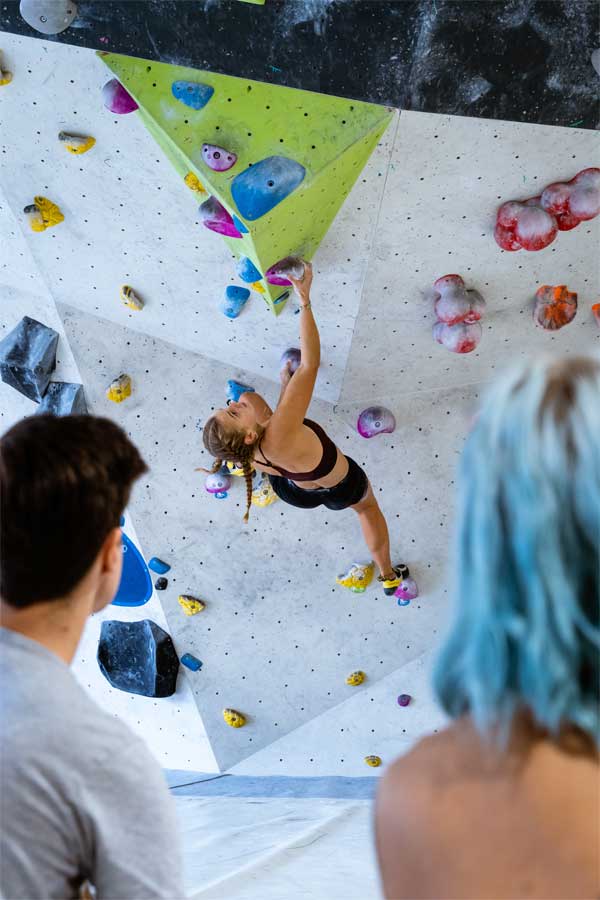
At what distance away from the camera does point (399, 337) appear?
3.67 metres

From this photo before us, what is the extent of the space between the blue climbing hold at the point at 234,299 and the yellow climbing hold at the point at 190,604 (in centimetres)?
136

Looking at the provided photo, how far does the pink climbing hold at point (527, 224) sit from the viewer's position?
3117 mm

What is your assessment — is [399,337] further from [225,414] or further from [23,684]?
[23,684]

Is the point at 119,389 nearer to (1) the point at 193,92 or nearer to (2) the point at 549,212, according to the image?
(1) the point at 193,92

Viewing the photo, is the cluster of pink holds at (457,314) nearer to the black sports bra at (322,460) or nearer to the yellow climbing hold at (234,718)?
the black sports bra at (322,460)

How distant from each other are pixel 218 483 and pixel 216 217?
1304 mm

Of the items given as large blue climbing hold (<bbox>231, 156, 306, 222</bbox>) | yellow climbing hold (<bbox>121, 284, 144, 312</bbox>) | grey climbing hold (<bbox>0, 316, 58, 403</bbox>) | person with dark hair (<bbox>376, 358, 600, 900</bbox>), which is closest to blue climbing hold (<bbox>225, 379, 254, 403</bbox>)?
yellow climbing hold (<bbox>121, 284, 144, 312</bbox>)

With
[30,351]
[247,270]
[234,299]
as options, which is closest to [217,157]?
[247,270]

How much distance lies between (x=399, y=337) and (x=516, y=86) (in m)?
1.08

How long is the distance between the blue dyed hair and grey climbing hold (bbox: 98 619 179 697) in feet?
11.6

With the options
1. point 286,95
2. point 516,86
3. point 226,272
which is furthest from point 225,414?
point 516,86

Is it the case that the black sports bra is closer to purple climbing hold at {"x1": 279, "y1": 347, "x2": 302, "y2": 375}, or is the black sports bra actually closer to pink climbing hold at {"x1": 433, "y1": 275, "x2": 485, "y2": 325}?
purple climbing hold at {"x1": 279, "y1": 347, "x2": 302, "y2": 375}

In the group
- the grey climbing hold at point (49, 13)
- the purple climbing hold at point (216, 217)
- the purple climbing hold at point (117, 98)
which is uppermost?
the grey climbing hold at point (49, 13)

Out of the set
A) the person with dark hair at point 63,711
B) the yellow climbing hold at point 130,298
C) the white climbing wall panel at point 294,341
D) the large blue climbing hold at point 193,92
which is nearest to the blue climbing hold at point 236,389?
the white climbing wall panel at point 294,341
